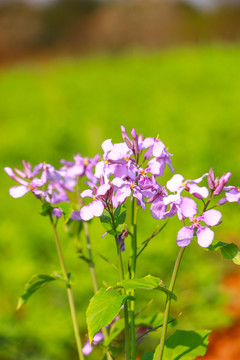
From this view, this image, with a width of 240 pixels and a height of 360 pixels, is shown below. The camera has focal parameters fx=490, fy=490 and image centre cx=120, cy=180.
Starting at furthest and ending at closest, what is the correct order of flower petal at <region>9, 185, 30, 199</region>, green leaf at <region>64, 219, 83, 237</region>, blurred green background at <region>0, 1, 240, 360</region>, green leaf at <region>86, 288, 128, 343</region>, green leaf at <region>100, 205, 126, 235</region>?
blurred green background at <region>0, 1, 240, 360</region>
green leaf at <region>64, 219, 83, 237</region>
flower petal at <region>9, 185, 30, 199</region>
green leaf at <region>100, 205, 126, 235</region>
green leaf at <region>86, 288, 128, 343</region>

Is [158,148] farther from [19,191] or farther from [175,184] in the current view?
[19,191]

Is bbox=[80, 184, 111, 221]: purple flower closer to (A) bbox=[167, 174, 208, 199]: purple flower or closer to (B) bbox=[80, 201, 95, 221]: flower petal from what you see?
(B) bbox=[80, 201, 95, 221]: flower petal

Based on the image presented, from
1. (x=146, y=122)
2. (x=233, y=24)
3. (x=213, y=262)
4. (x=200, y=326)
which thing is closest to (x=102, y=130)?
(x=146, y=122)

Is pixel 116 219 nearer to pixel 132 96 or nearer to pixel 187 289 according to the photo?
pixel 187 289

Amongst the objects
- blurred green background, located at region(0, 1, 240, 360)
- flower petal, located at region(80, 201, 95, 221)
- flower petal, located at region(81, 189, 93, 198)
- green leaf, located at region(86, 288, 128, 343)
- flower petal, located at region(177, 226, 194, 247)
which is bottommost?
green leaf, located at region(86, 288, 128, 343)

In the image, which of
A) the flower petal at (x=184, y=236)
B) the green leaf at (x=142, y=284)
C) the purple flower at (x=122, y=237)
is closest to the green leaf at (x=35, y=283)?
the purple flower at (x=122, y=237)

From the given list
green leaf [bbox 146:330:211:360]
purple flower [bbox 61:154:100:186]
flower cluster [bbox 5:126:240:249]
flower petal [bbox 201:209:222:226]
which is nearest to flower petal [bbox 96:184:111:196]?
flower cluster [bbox 5:126:240:249]

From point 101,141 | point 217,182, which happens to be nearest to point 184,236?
point 217,182
